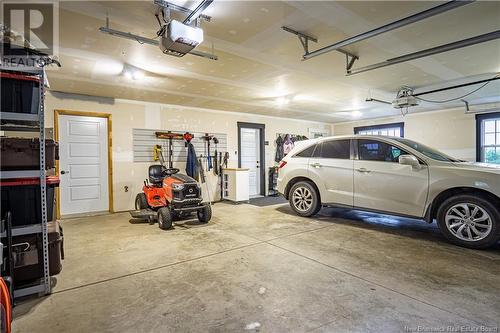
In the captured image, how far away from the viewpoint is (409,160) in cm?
365

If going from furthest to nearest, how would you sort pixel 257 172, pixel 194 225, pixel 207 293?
pixel 257 172 < pixel 194 225 < pixel 207 293

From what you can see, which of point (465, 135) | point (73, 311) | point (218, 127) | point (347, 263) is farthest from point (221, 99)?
point (465, 135)

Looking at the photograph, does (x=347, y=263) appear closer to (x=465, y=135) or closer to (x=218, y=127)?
(x=218, y=127)

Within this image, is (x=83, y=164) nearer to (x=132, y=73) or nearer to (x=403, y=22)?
(x=132, y=73)

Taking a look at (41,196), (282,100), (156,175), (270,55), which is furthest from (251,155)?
(41,196)

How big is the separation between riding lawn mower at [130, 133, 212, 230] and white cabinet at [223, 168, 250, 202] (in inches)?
74.8

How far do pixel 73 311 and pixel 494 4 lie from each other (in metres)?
4.38

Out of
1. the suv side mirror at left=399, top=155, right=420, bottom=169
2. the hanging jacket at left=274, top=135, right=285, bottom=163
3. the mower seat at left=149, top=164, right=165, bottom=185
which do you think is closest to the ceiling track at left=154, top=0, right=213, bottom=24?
the suv side mirror at left=399, top=155, right=420, bottom=169

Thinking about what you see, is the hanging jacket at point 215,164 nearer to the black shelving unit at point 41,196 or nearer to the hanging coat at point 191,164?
the hanging coat at point 191,164

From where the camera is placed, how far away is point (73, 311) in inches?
77.0

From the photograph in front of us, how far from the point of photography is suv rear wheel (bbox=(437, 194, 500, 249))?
307 cm

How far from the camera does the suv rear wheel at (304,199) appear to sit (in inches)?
187

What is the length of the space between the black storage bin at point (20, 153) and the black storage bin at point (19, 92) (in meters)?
0.25

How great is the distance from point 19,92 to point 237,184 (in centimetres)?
485
